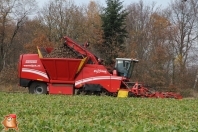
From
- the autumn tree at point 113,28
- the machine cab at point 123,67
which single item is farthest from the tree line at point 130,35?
the machine cab at point 123,67

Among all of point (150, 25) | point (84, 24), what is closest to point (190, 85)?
point (150, 25)

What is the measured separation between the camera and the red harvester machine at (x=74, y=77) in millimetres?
25109

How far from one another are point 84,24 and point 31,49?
8899mm

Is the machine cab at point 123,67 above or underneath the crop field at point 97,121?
above

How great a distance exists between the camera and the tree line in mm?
43719

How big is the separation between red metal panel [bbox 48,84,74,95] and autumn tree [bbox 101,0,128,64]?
16984 millimetres

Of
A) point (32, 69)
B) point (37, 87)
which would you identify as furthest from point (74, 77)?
point (32, 69)

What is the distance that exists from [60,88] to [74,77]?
1231 mm

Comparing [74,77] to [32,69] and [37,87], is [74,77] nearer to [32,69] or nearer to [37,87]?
A: [37,87]

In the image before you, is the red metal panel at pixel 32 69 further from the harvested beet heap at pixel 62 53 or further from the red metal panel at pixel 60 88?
the harvested beet heap at pixel 62 53

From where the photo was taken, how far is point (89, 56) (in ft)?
85.4

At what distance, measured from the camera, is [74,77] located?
25.8m

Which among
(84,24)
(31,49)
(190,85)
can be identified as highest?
(84,24)

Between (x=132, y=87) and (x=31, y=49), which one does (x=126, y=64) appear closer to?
(x=132, y=87)
